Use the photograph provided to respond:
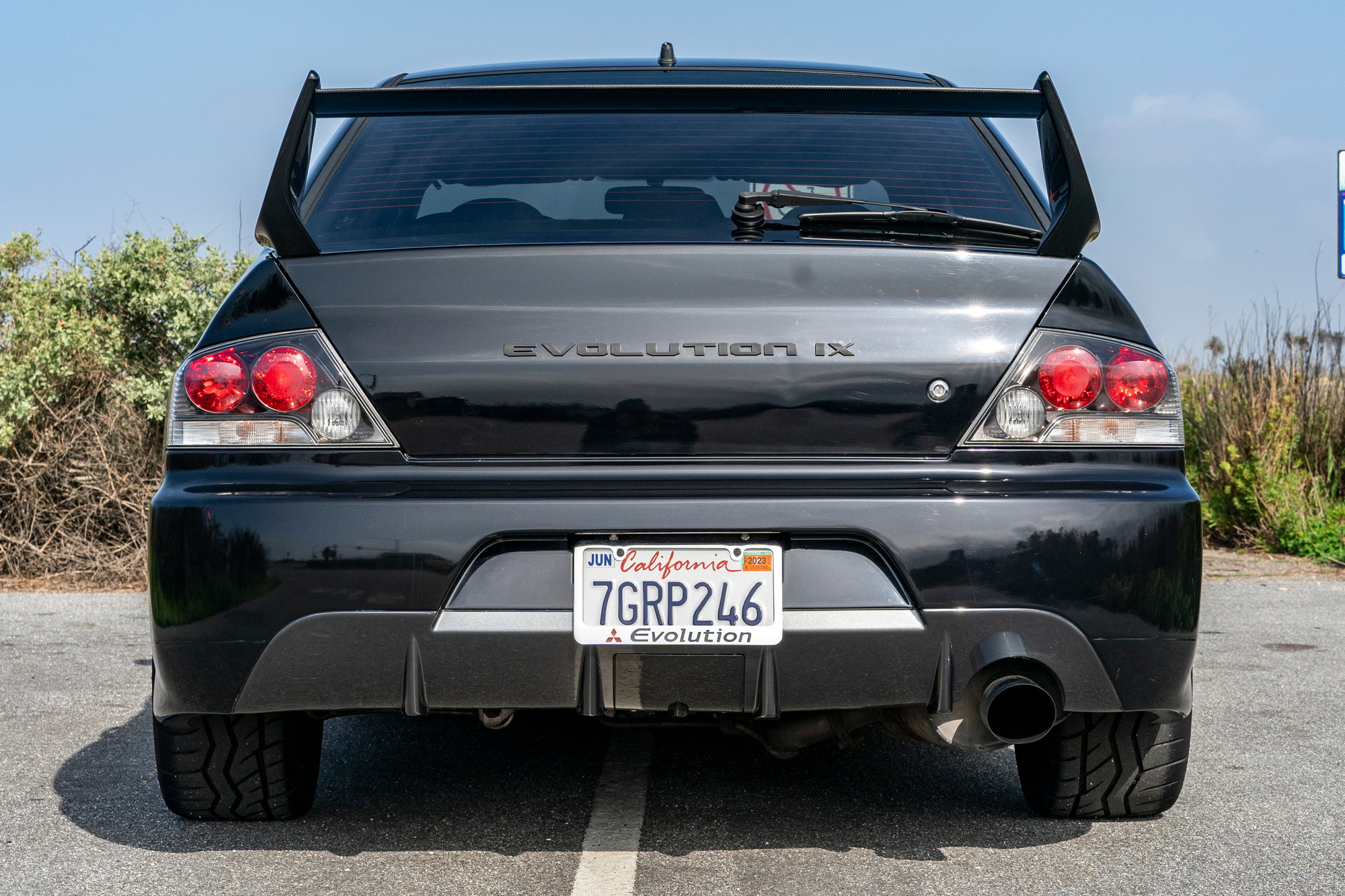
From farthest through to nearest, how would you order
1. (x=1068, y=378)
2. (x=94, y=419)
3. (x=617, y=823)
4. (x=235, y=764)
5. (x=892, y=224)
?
(x=94, y=419), (x=617, y=823), (x=235, y=764), (x=892, y=224), (x=1068, y=378)

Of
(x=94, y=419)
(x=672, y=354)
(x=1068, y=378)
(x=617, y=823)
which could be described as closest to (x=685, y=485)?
(x=672, y=354)

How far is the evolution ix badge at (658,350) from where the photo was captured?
7.89 ft

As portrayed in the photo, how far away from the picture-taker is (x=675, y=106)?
2680 millimetres

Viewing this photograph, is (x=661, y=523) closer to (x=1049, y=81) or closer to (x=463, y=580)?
(x=463, y=580)

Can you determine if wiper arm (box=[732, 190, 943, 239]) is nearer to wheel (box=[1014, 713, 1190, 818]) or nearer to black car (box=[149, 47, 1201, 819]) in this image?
black car (box=[149, 47, 1201, 819])

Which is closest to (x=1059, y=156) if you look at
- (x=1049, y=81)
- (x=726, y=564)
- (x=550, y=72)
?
(x=1049, y=81)

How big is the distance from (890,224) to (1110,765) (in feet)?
4.32

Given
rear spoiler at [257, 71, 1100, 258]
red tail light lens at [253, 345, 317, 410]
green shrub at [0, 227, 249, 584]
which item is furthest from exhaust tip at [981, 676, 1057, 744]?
green shrub at [0, 227, 249, 584]

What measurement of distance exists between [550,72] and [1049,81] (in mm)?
1367

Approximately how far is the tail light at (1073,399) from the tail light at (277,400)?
1164 mm

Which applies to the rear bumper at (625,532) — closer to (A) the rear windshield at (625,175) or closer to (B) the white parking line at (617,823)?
(B) the white parking line at (617,823)

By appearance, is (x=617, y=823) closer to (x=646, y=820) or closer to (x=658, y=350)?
(x=646, y=820)

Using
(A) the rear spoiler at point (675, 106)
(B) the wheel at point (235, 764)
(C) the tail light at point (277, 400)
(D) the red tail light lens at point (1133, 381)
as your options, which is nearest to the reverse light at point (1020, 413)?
(D) the red tail light lens at point (1133, 381)

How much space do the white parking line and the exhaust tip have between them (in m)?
0.79
